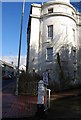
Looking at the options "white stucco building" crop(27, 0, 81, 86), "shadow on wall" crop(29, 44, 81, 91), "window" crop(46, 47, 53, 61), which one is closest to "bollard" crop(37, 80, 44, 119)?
"shadow on wall" crop(29, 44, 81, 91)

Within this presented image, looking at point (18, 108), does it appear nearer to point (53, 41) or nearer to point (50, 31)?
point (53, 41)

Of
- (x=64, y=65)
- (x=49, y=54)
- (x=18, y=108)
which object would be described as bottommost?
(x=18, y=108)

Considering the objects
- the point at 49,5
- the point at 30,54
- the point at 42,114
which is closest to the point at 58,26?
the point at 49,5

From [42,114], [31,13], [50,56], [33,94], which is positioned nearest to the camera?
[42,114]

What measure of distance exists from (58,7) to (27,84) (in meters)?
13.4

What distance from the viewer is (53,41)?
97.5 feet

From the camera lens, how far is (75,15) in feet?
108

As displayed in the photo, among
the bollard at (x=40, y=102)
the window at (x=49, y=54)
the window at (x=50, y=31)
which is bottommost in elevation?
the bollard at (x=40, y=102)

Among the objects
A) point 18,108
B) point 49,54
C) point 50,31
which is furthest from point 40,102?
point 50,31

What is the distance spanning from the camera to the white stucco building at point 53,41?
95.8 ft

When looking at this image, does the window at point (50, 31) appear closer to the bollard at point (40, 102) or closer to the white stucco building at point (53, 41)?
the white stucco building at point (53, 41)

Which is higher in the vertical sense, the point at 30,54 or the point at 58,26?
the point at 58,26

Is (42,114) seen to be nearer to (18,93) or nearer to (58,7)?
(18,93)

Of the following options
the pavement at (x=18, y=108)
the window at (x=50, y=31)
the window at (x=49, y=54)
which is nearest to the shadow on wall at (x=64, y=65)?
the window at (x=49, y=54)
